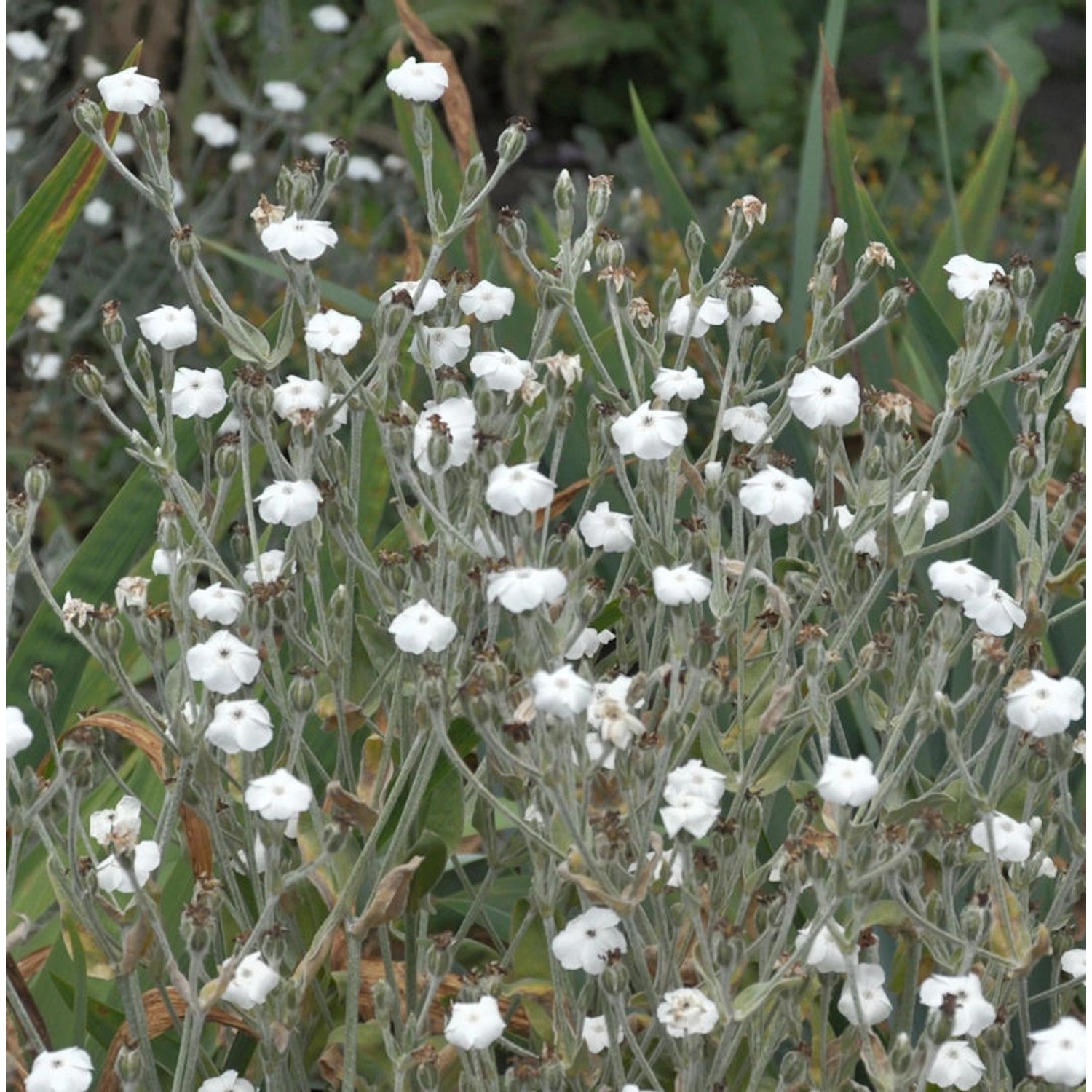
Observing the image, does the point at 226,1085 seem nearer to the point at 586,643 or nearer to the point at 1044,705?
the point at 586,643

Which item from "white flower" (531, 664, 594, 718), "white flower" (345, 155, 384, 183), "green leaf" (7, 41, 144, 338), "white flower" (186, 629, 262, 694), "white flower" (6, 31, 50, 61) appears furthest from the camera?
"white flower" (345, 155, 384, 183)

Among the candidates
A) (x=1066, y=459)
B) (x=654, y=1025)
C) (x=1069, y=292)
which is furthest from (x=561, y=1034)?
(x=1066, y=459)

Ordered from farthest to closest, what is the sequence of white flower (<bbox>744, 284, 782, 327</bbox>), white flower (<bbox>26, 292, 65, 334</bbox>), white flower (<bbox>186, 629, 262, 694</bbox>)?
white flower (<bbox>26, 292, 65, 334</bbox>) → white flower (<bbox>744, 284, 782, 327</bbox>) → white flower (<bbox>186, 629, 262, 694</bbox>)

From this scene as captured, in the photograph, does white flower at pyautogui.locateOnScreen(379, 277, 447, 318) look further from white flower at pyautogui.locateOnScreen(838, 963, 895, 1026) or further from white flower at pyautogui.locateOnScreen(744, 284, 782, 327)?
white flower at pyautogui.locateOnScreen(838, 963, 895, 1026)

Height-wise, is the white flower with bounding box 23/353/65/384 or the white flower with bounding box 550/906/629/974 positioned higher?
the white flower with bounding box 550/906/629/974

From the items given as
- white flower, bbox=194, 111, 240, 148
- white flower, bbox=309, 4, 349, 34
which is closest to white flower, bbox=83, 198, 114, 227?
white flower, bbox=194, 111, 240, 148

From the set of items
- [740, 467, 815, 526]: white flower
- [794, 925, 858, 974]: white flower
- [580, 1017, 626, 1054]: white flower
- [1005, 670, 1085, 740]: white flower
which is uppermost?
[740, 467, 815, 526]: white flower

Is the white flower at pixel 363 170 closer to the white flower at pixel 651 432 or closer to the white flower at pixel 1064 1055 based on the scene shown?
the white flower at pixel 651 432

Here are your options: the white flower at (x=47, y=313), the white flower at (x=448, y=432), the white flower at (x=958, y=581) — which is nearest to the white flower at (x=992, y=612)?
the white flower at (x=958, y=581)
